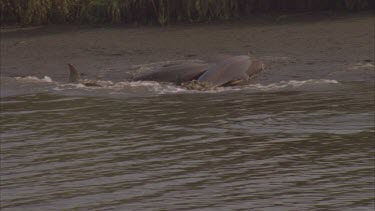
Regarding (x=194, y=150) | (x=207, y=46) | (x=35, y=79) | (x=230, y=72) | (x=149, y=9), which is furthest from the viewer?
(x=149, y=9)

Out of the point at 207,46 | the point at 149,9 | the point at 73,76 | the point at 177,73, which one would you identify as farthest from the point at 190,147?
the point at 149,9

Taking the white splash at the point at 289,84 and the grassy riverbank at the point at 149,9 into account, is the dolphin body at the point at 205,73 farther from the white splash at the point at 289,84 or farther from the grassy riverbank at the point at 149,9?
the grassy riverbank at the point at 149,9

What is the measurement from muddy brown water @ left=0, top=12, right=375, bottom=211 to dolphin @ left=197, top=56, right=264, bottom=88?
0.50 feet

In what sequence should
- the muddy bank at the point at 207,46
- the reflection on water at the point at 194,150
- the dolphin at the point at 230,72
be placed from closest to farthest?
1. the reflection on water at the point at 194,150
2. the dolphin at the point at 230,72
3. the muddy bank at the point at 207,46

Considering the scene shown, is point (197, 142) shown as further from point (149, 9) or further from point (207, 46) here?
point (149, 9)

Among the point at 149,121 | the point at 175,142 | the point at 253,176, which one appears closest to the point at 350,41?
the point at 149,121

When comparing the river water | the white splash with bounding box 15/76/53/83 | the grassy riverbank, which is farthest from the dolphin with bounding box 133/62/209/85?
the grassy riverbank

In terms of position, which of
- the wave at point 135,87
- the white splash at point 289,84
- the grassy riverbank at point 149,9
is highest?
the grassy riverbank at point 149,9

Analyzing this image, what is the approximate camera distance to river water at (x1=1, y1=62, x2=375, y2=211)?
6881mm

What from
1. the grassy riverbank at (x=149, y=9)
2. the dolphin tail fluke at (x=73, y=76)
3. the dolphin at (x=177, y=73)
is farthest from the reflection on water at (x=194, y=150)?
the grassy riverbank at (x=149, y=9)

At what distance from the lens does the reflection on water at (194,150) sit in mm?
6871

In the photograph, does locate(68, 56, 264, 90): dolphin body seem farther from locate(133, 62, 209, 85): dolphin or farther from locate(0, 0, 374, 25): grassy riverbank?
locate(0, 0, 374, 25): grassy riverbank

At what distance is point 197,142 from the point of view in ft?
28.2

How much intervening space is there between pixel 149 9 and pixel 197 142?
700 centimetres
